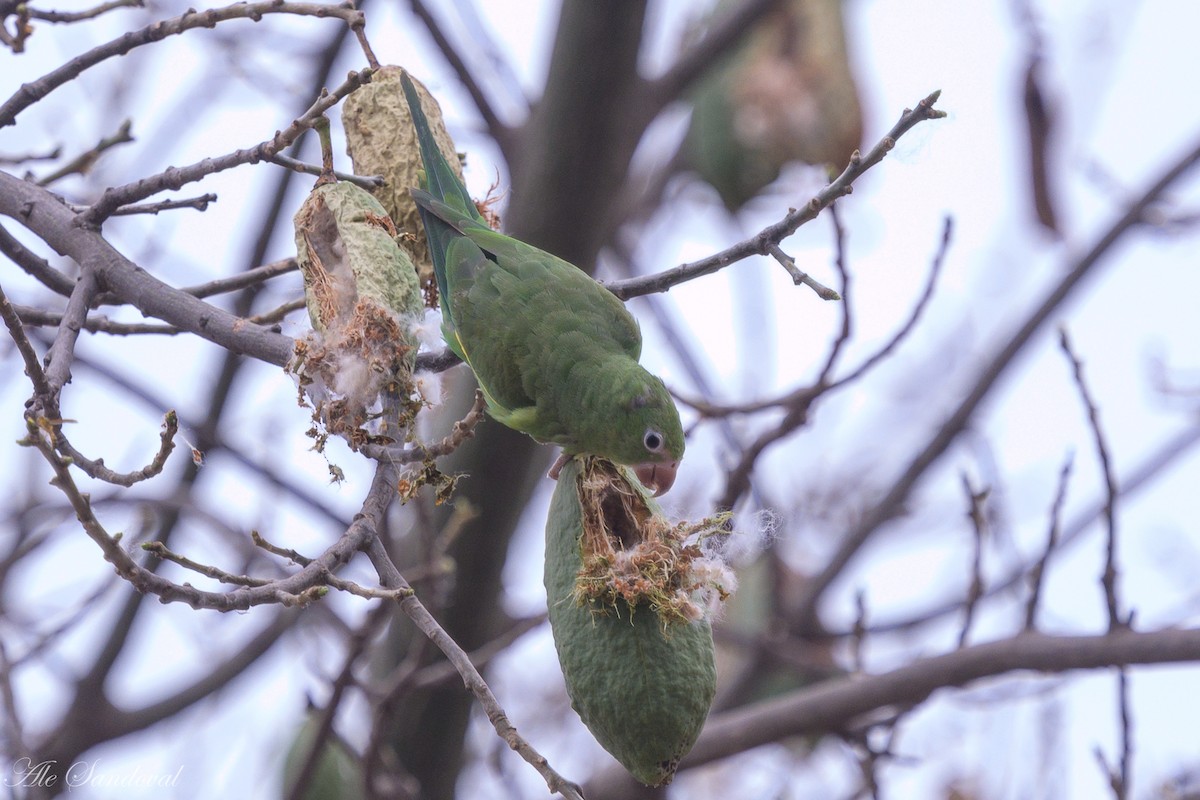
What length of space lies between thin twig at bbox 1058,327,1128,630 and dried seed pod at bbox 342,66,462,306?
157 centimetres

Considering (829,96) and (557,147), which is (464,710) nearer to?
(557,147)

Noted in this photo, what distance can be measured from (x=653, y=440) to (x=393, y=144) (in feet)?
3.12

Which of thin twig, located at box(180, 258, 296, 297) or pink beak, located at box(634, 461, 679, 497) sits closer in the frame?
pink beak, located at box(634, 461, 679, 497)

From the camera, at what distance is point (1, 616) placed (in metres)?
4.21

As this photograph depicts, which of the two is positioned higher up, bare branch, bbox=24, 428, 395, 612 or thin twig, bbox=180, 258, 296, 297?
thin twig, bbox=180, 258, 296, 297

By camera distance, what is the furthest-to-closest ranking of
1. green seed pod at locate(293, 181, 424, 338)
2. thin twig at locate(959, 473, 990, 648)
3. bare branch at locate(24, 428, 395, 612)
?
thin twig at locate(959, 473, 990, 648), green seed pod at locate(293, 181, 424, 338), bare branch at locate(24, 428, 395, 612)

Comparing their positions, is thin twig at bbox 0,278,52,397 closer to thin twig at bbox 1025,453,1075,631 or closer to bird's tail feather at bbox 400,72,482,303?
bird's tail feather at bbox 400,72,482,303

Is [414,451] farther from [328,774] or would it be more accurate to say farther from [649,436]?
[328,774]

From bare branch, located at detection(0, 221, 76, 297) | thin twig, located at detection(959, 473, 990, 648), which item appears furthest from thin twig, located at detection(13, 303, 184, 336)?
thin twig, located at detection(959, 473, 990, 648)

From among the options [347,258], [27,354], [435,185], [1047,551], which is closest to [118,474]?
[27,354]

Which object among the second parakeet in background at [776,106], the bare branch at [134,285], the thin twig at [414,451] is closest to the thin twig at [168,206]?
the bare branch at [134,285]

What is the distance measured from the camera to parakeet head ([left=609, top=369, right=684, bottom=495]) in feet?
6.63

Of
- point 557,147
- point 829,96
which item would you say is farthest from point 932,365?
point 557,147

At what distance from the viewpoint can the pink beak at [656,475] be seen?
80.7 inches
